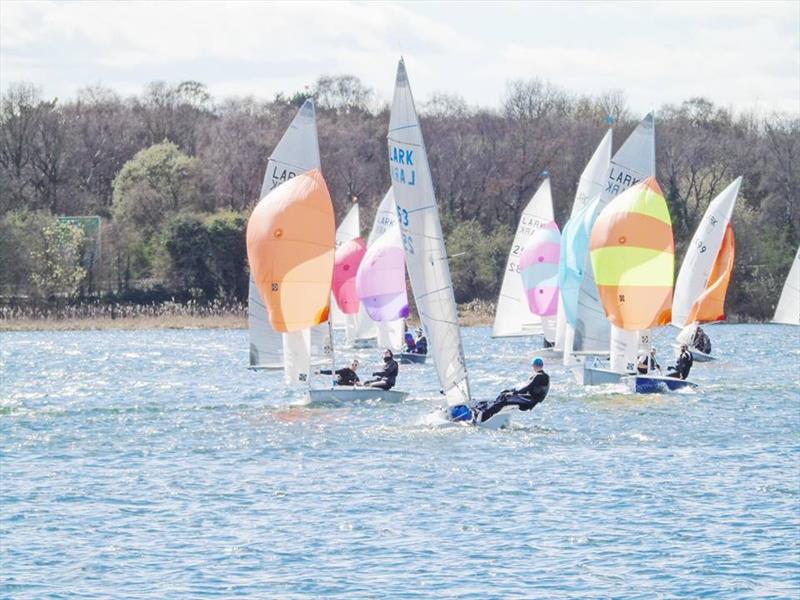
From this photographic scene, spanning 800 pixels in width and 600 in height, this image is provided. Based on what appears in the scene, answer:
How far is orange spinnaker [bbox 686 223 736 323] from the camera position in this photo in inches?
1845

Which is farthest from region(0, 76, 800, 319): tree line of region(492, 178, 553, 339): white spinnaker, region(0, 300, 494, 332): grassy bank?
region(492, 178, 553, 339): white spinnaker

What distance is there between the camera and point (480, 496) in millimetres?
22672

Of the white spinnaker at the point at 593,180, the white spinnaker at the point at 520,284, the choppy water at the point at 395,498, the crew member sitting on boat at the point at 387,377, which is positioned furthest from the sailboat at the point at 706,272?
the crew member sitting on boat at the point at 387,377

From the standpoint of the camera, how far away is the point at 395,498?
22.5 meters

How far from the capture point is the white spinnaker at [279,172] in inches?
1300

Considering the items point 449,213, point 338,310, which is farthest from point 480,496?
point 449,213

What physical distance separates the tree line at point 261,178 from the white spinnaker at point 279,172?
39.9m

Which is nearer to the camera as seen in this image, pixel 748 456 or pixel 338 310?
pixel 748 456

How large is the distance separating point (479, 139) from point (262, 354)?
57.7 m

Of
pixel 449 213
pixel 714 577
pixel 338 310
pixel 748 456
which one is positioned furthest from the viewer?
pixel 449 213

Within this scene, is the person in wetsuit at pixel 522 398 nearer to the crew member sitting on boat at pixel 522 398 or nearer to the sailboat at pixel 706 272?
the crew member sitting on boat at pixel 522 398

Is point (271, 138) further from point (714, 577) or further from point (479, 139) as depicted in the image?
point (714, 577)

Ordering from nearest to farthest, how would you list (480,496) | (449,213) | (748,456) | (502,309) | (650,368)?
(480,496) → (748,456) → (650,368) → (502,309) → (449,213)

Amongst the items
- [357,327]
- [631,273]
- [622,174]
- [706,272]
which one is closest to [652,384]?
[631,273]
